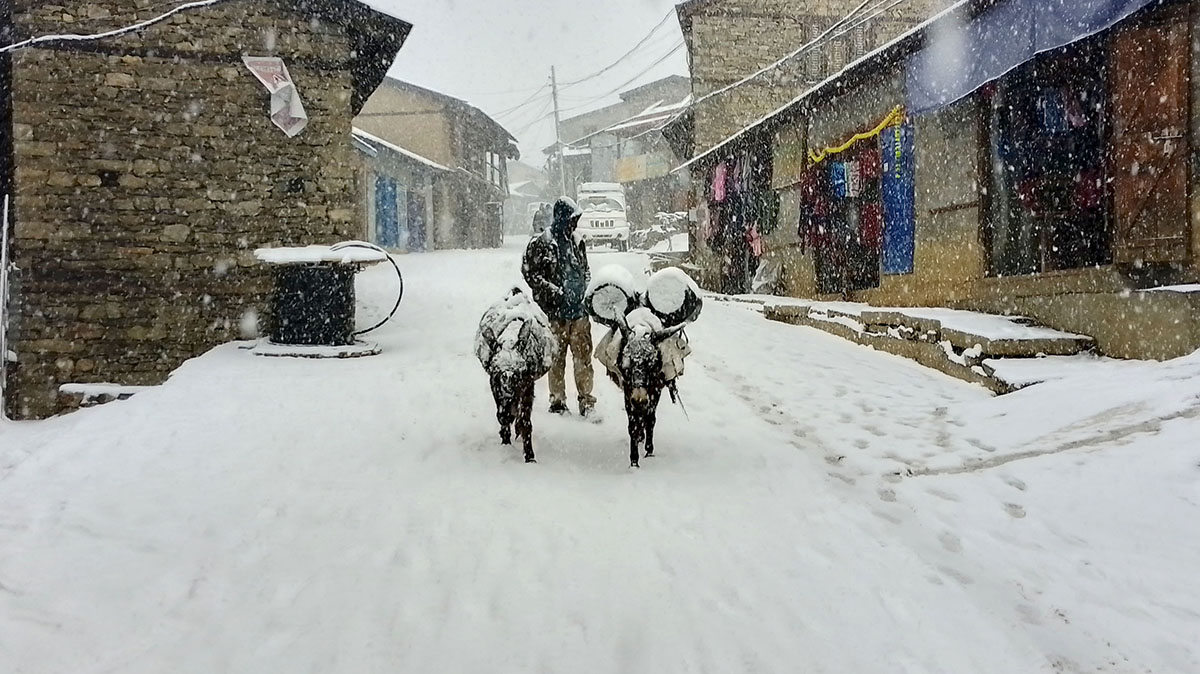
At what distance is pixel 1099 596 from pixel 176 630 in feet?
12.3

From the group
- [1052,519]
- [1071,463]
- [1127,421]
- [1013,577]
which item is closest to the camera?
[1013,577]

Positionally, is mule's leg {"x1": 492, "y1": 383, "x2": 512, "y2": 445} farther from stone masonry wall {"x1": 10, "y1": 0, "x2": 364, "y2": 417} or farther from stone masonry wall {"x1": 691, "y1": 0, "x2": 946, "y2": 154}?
stone masonry wall {"x1": 691, "y1": 0, "x2": 946, "y2": 154}

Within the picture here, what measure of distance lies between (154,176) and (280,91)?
1917mm

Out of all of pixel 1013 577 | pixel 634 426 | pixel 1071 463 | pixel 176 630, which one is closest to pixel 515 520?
pixel 634 426

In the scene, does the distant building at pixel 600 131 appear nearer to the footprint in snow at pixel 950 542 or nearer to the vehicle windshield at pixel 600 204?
the vehicle windshield at pixel 600 204

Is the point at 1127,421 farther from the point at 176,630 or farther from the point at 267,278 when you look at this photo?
the point at 267,278

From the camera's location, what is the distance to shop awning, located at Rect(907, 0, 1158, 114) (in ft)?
21.2

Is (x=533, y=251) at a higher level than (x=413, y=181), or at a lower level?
lower

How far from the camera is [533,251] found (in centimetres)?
A: 577

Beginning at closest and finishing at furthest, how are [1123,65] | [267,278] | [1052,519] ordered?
[1052,519] < [1123,65] < [267,278]

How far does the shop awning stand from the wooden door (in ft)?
1.10

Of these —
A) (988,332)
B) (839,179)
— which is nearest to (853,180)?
(839,179)

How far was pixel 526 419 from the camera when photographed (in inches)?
188

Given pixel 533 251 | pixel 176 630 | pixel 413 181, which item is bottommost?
pixel 176 630
